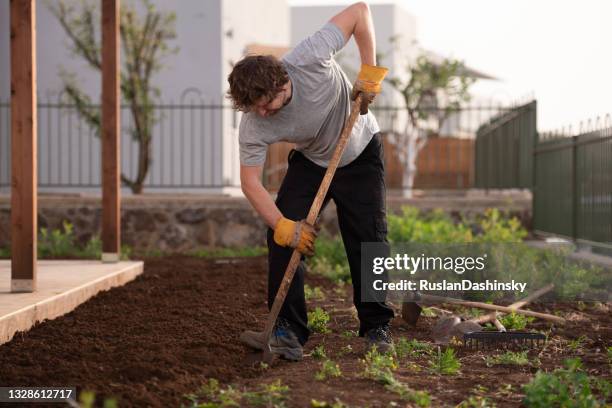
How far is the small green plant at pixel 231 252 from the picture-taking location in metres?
10.2

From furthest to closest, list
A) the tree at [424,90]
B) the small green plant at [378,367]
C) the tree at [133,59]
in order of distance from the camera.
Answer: the tree at [424,90]
the tree at [133,59]
the small green plant at [378,367]

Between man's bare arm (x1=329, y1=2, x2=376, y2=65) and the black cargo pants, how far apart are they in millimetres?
460

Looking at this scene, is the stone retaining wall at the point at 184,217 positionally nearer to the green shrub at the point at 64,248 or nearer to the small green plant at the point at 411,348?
the green shrub at the point at 64,248

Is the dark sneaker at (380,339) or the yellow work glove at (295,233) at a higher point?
the yellow work glove at (295,233)

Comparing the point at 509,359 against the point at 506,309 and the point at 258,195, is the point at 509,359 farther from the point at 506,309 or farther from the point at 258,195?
the point at 258,195

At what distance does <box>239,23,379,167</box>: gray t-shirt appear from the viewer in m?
4.15

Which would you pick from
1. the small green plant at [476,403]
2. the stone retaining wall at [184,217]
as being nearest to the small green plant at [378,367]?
the small green plant at [476,403]

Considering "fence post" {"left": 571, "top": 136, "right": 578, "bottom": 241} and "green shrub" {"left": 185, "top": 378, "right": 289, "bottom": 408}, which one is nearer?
"green shrub" {"left": 185, "top": 378, "right": 289, "bottom": 408}

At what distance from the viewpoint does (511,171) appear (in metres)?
12.1

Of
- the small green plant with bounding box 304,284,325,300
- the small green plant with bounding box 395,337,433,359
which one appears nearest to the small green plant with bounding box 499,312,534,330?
the small green plant with bounding box 395,337,433,359

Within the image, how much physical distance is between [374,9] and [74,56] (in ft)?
39.9

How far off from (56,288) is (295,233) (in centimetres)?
231

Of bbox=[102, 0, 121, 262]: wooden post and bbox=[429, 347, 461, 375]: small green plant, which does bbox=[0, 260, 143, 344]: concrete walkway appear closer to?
bbox=[102, 0, 121, 262]: wooden post

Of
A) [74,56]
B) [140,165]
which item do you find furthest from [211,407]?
[74,56]
